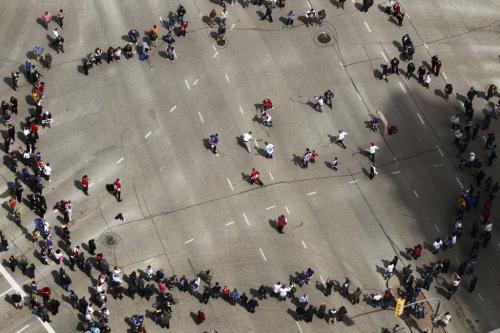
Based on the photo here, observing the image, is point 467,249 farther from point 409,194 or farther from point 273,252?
point 273,252

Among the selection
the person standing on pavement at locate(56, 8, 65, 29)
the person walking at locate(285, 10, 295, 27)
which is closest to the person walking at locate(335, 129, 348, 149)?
the person walking at locate(285, 10, 295, 27)

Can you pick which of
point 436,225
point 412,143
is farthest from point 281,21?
point 436,225

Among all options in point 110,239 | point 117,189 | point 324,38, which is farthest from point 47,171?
point 324,38

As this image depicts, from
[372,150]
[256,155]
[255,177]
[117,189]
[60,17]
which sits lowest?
[372,150]

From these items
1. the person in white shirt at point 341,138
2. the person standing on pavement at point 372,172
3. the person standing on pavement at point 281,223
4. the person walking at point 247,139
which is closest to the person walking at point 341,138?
the person in white shirt at point 341,138

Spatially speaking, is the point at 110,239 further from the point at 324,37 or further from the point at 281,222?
the point at 324,37

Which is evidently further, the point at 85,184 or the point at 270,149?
the point at 270,149

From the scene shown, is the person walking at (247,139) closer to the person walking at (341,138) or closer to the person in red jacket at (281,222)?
the person walking at (341,138)
